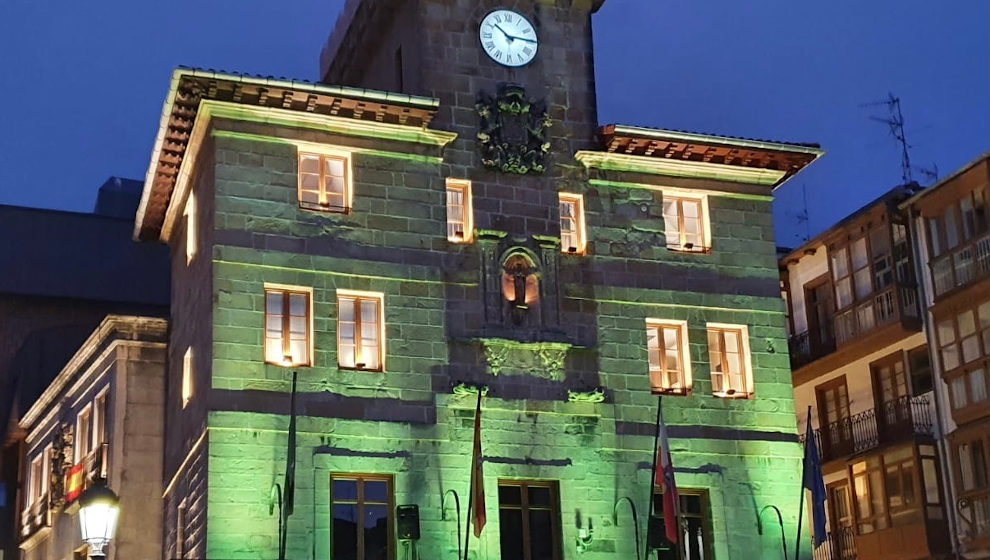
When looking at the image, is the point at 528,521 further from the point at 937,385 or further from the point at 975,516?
the point at 937,385

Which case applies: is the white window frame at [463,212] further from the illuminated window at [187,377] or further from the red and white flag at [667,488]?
the illuminated window at [187,377]

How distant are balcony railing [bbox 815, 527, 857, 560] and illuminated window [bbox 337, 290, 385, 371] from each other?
54.0 feet

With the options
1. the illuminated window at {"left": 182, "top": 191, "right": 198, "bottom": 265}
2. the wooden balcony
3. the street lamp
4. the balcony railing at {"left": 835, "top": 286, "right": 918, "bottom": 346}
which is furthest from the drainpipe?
the street lamp

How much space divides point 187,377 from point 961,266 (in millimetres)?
21045

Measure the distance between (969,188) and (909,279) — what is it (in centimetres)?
335

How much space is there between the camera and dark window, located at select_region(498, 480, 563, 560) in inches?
1323

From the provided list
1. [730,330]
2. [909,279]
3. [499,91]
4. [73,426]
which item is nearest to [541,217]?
[499,91]

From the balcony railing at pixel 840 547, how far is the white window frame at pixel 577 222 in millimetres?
12927

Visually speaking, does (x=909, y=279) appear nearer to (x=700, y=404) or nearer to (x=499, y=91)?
(x=700, y=404)

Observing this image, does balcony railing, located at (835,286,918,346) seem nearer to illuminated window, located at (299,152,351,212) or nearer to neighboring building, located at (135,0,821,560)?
neighboring building, located at (135,0,821,560)

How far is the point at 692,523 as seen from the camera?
35188 mm

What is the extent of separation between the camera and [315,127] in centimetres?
3428

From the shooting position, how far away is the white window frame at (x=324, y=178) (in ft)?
111

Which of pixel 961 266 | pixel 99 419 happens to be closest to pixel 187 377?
pixel 99 419
